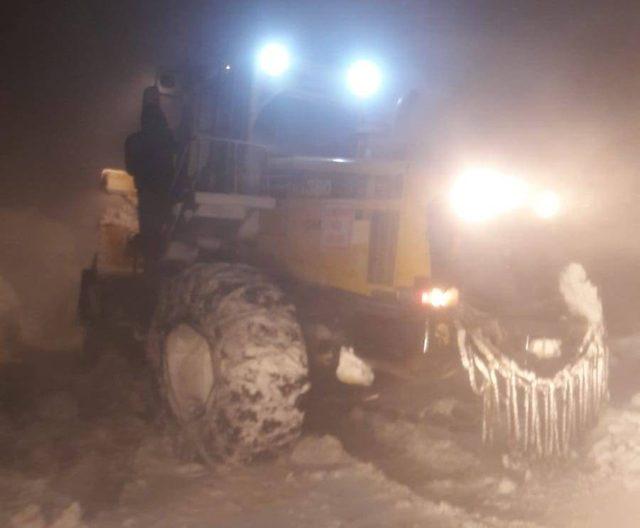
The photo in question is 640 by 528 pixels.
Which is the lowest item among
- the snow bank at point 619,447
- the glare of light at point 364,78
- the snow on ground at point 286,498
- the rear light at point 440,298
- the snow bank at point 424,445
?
the snow on ground at point 286,498

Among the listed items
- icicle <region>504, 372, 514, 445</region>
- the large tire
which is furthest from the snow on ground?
icicle <region>504, 372, 514, 445</region>

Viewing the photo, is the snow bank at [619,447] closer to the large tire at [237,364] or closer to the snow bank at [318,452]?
the snow bank at [318,452]

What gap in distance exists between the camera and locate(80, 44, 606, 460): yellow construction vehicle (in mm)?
4770

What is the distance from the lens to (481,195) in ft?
16.3

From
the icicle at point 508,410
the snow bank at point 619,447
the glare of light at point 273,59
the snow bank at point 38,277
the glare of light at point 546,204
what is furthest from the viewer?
the snow bank at point 38,277

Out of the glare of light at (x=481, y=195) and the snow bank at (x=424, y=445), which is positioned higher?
the glare of light at (x=481, y=195)

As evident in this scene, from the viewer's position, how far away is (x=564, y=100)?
16.0m

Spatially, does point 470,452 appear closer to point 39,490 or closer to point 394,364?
point 394,364

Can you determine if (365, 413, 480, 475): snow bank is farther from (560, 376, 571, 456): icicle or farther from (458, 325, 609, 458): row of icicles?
(560, 376, 571, 456): icicle

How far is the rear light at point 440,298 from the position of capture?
4.75 m

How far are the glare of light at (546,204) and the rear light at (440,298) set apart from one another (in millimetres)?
964

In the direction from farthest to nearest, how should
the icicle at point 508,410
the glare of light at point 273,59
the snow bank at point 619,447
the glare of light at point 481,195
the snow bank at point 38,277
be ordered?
1. the snow bank at point 38,277
2. the glare of light at point 273,59
3. the glare of light at point 481,195
4. the icicle at point 508,410
5. the snow bank at point 619,447

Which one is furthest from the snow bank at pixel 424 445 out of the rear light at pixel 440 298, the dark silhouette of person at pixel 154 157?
the dark silhouette of person at pixel 154 157

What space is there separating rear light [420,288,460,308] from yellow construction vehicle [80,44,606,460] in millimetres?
12
